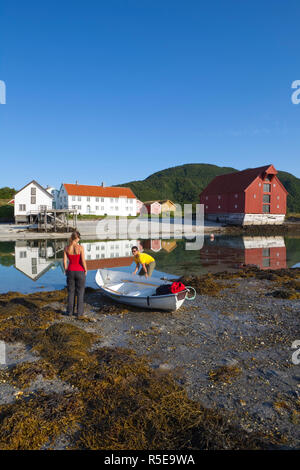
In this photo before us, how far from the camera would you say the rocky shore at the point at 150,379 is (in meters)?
4.08

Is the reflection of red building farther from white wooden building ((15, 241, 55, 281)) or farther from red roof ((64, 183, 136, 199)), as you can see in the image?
red roof ((64, 183, 136, 199))

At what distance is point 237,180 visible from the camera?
64750mm

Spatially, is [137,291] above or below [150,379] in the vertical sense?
above

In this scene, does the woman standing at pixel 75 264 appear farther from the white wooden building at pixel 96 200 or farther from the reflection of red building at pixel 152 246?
the white wooden building at pixel 96 200

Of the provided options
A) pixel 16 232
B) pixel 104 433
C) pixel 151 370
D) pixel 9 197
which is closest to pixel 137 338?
pixel 151 370

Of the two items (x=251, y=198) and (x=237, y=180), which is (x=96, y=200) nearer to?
(x=237, y=180)

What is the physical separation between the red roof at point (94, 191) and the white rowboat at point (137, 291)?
64039 millimetres

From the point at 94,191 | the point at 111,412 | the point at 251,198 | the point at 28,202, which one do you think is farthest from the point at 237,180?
the point at 111,412

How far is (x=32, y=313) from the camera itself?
9766 mm

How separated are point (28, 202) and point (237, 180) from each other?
4657 centimetres

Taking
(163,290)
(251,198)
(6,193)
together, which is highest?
(6,193)

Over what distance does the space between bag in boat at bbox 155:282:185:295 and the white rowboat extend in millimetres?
173

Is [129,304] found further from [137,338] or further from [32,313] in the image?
[32,313]

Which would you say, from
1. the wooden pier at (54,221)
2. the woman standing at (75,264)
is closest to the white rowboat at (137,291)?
the woman standing at (75,264)
